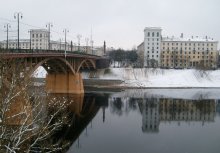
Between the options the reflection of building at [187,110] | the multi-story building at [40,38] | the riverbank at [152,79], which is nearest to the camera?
the reflection of building at [187,110]

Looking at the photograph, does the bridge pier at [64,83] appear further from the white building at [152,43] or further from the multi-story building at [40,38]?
the white building at [152,43]

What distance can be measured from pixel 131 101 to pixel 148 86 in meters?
21.9

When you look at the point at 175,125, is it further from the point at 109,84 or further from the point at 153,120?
the point at 109,84

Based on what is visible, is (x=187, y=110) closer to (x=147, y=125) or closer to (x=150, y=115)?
(x=150, y=115)

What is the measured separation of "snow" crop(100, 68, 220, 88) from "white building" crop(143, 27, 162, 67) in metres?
29.8

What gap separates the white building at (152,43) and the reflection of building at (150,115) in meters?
62.1

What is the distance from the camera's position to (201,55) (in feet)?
375

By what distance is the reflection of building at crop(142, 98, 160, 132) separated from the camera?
32.7 meters

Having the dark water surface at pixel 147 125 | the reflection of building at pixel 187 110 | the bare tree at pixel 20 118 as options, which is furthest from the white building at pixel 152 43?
the bare tree at pixel 20 118

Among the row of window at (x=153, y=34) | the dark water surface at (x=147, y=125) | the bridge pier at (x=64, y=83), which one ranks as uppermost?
the row of window at (x=153, y=34)

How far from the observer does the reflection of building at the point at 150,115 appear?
107 feet

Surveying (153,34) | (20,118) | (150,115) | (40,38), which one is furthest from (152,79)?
(20,118)

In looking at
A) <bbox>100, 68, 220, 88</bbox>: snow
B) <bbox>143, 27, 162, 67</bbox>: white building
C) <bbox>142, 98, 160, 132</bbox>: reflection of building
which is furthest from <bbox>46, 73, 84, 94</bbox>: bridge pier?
<bbox>143, 27, 162, 67</bbox>: white building

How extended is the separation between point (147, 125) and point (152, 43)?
267 ft
